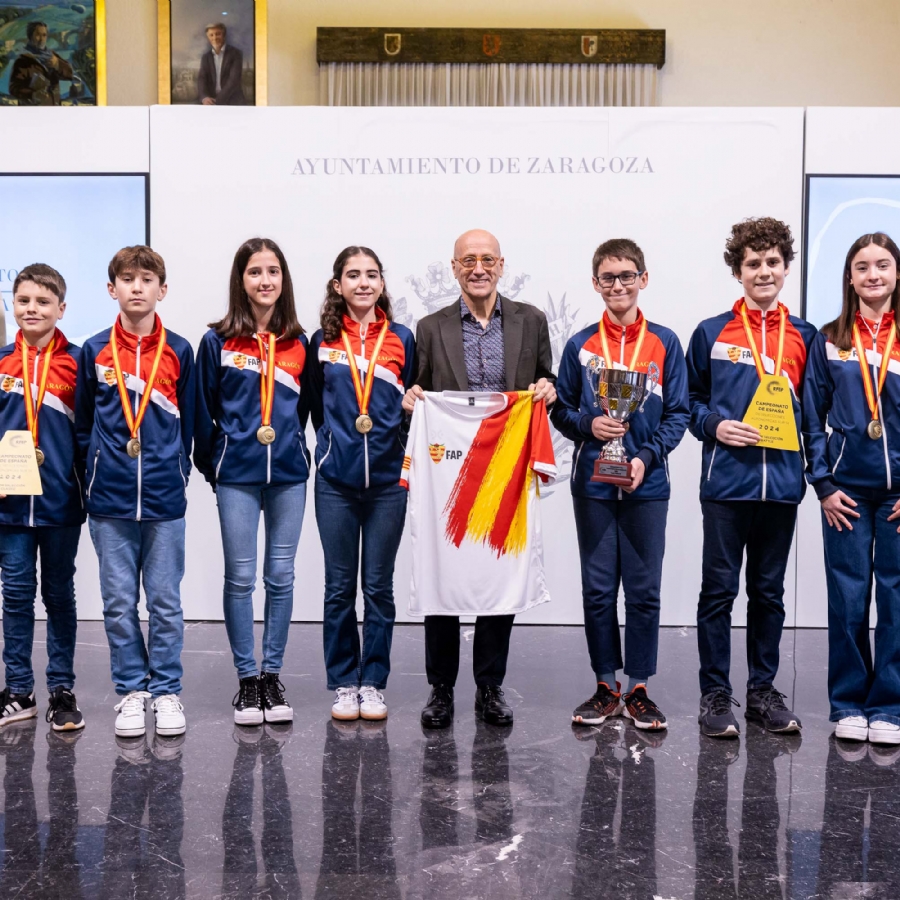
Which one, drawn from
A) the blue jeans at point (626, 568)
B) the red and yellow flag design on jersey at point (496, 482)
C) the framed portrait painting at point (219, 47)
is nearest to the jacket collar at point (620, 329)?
the red and yellow flag design on jersey at point (496, 482)

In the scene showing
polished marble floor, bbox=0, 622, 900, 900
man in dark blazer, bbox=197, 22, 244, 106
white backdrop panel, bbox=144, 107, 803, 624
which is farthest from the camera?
man in dark blazer, bbox=197, 22, 244, 106

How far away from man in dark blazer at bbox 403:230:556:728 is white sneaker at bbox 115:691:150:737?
85 centimetres

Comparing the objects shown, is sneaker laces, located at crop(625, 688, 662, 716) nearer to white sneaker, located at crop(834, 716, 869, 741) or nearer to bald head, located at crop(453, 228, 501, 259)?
white sneaker, located at crop(834, 716, 869, 741)

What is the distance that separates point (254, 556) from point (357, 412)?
0.57 metres

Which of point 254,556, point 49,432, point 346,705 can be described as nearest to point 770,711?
point 346,705

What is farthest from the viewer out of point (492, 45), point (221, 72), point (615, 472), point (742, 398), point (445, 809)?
point (492, 45)

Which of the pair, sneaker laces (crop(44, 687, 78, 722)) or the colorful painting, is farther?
the colorful painting

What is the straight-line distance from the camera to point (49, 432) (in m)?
3.20

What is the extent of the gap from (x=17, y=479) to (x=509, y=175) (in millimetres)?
2556

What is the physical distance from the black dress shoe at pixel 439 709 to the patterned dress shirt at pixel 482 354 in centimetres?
95

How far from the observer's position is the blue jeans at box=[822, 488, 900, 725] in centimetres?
311

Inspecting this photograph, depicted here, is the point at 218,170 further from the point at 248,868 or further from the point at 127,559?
the point at 248,868

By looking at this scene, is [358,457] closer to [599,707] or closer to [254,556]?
[254,556]

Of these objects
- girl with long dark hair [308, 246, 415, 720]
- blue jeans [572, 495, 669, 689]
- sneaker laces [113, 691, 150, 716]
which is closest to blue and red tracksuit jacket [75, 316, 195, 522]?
girl with long dark hair [308, 246, 415, 720]
